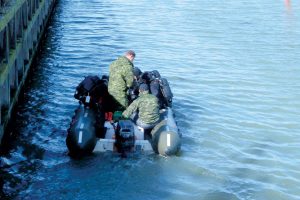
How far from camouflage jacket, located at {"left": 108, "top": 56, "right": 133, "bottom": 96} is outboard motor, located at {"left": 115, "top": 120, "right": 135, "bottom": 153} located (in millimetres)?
1670

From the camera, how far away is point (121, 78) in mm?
13383

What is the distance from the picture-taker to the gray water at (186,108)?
11.5 metres

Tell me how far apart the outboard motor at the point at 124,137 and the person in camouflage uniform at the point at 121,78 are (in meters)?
1.66

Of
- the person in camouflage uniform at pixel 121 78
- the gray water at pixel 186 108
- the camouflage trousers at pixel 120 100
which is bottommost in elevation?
the gray water at pixel 186 108

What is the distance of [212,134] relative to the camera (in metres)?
14.7

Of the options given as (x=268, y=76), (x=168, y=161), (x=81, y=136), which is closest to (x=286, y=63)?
(x=268, y=76)

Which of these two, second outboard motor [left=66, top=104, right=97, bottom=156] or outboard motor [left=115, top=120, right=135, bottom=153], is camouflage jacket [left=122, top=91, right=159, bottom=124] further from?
second outboard motor [left=66, top=104, right=97, bottom=156]

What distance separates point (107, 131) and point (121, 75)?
1615 mm

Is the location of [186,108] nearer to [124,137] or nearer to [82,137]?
[124,137]

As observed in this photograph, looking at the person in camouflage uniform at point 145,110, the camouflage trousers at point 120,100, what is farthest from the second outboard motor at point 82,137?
the camouflage trousers at point 120,100

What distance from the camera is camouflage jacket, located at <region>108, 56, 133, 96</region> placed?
13375mm

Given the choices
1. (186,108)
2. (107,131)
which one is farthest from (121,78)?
(186,108)

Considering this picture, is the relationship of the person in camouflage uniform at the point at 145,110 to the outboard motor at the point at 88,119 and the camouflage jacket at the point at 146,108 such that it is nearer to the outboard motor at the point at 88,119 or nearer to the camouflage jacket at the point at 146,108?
the camouflage jacket at the point at 146,108

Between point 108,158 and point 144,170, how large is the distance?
0.91 meters
